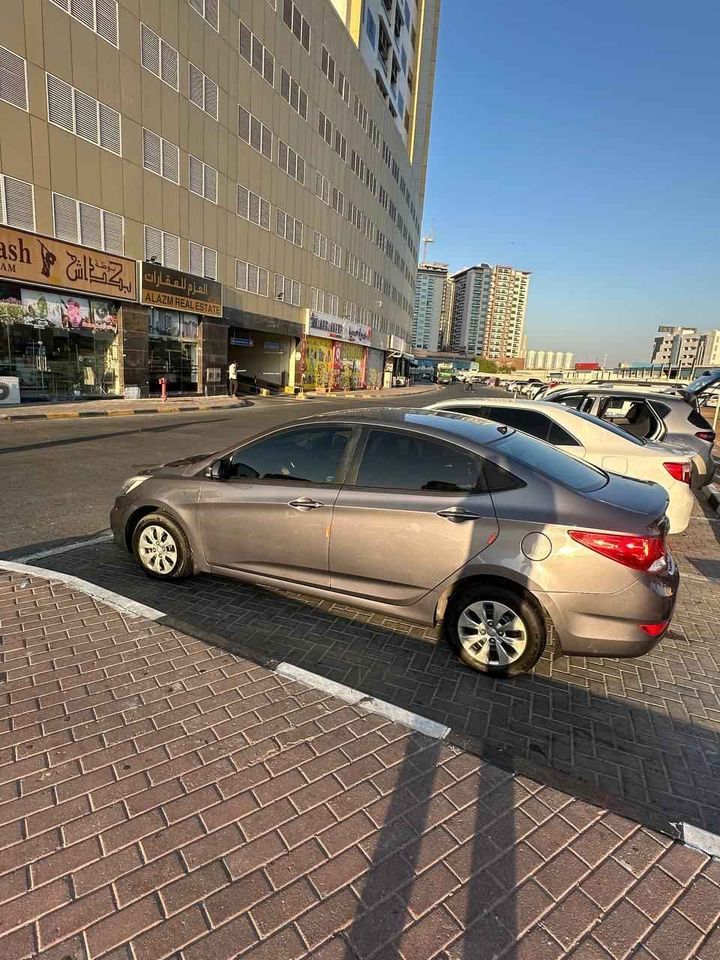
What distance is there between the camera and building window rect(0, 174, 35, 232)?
56.4 ft

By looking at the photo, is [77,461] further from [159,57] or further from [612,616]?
[159,57]

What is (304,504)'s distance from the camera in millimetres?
3854

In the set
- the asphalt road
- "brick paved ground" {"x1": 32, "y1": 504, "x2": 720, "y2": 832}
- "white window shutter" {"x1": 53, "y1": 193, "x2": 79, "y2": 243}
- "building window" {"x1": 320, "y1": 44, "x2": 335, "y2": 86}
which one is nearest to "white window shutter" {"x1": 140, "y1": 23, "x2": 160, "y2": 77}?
"white window shutter" {"x1": 53, "y1": 193, "x2": 79, "y2": 243}

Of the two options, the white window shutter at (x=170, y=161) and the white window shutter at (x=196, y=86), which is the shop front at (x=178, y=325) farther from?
the white window shutter at (x=196, y=86)

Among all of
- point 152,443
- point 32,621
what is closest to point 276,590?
point 32,621

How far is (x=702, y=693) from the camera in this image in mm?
3373

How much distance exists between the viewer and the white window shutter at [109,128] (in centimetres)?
2002

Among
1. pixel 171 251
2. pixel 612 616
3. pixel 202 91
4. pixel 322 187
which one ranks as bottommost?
pixel 612 616

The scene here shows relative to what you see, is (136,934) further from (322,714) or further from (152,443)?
(152,443)

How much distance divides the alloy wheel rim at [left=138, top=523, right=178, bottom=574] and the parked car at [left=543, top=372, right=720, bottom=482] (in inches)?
242

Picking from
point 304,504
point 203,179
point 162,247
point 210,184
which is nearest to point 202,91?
point 203,179

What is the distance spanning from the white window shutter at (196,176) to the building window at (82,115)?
4315 mm

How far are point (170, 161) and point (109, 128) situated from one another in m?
3.35

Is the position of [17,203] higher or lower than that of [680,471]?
higher
